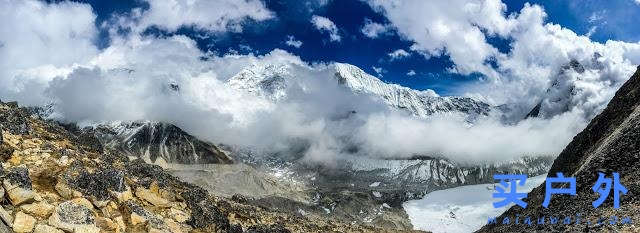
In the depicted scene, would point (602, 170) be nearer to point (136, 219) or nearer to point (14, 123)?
point (136, 219)

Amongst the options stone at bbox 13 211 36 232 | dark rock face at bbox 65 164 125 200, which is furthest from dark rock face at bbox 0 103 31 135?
stone at bbox 13 211 36 232

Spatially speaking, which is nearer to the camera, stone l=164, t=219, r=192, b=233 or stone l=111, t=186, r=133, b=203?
stone l=111, t=186, r=133, b=203

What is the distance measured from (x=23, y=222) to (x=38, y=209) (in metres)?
1.60

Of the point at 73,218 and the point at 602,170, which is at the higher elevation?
the point at 602,170

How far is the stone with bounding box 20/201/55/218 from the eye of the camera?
2772 cm

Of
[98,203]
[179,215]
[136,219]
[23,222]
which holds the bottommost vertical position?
[23,222]

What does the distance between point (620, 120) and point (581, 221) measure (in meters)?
21.0

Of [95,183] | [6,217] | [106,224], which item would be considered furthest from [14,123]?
[6,217]

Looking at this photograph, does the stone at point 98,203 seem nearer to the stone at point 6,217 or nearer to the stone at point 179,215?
the stone at point 6,217

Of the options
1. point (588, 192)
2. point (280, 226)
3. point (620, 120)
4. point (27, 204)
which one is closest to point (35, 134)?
point (27, 204)

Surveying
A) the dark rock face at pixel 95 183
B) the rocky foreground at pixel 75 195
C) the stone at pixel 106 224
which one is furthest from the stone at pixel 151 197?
the stone at pixel 106 224

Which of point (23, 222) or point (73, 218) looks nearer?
point (23, 222)

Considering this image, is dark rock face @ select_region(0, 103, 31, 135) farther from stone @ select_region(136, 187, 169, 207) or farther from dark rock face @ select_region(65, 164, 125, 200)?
stone @ select_region(136, 187, 169, 207)

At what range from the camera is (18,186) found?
28.4 metres
